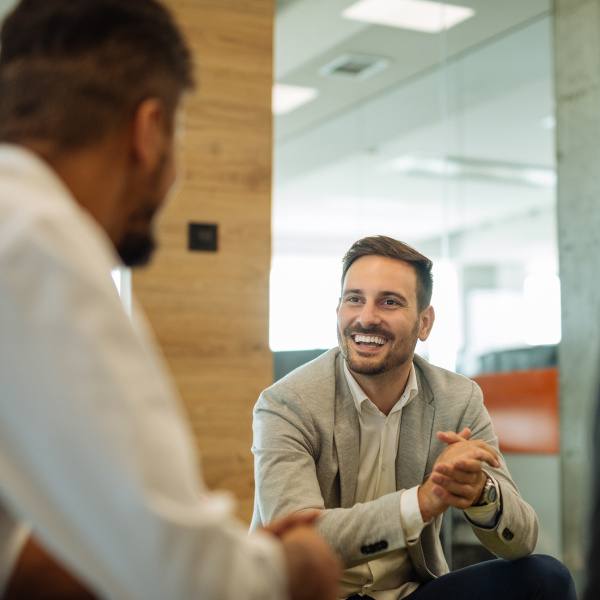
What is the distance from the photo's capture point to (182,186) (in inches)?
152

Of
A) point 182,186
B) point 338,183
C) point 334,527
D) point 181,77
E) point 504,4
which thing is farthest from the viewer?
point 338,183

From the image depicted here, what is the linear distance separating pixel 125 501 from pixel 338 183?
19.4 ft

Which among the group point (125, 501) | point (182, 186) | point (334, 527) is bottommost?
point (334, 527)

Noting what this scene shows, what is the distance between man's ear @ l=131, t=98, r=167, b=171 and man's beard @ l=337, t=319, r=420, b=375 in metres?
1.32

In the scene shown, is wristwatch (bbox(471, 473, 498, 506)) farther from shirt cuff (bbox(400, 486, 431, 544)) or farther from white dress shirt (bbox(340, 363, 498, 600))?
shirt cuff (bbox(400, 486, 431, 544))

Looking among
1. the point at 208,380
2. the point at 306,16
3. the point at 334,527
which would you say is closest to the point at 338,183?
the point at 306,16

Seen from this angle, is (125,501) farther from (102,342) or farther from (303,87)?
(303,87)

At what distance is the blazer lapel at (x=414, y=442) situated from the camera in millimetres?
2115

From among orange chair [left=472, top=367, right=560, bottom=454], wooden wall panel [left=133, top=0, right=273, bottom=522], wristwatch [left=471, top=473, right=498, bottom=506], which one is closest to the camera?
wristwatch [left=471, top=473, right=498, bottom=506]

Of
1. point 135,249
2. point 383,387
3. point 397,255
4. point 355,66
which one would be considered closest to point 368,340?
point 383,387

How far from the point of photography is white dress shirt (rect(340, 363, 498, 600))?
6.70ft

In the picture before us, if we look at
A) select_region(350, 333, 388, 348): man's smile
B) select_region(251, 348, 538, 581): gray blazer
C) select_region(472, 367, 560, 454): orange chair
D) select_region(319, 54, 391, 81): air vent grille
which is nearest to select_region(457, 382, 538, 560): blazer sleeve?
select_region(251, 348, 538, 581): gray blazer

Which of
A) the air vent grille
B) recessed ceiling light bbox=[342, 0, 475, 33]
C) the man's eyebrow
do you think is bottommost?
the man's eyebrow

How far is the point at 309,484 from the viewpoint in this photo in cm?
193
